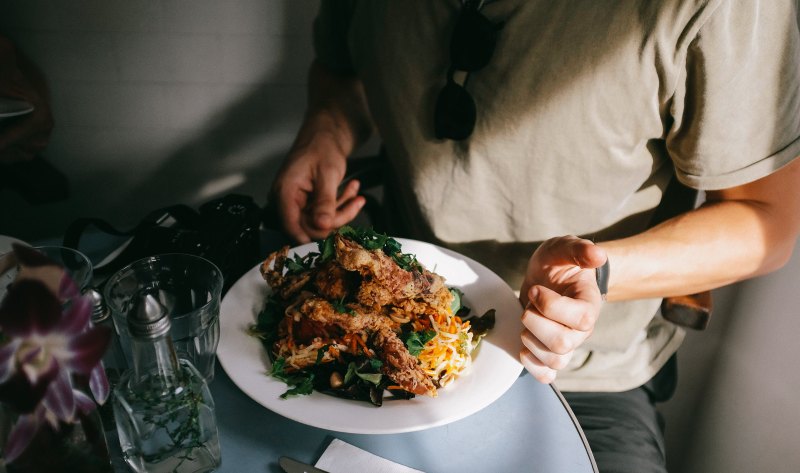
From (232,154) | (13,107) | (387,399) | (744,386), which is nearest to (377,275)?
(387,399)

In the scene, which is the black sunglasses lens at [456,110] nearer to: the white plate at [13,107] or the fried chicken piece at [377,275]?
the fried chicken piece at [377,275]

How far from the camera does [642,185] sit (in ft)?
4.43

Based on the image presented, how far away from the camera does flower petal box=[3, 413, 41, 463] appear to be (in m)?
0.59

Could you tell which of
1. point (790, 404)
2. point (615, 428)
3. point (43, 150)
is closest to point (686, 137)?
point (615, 428)

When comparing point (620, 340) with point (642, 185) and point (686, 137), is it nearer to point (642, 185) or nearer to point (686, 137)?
point (642, 185)

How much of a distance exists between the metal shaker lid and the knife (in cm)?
31

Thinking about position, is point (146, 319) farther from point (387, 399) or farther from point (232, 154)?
point (232, 154)

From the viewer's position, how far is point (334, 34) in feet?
5.30

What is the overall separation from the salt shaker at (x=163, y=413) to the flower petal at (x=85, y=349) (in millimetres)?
119

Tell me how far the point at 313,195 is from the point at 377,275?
1.80ft

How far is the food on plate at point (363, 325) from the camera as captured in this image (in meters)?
0.92

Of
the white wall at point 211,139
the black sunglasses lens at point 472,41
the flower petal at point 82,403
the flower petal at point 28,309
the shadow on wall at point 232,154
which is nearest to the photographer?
the flower petal at point 28,309

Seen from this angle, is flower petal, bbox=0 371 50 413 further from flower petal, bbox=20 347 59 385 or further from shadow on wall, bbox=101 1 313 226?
shadow on wall, bbox=101 1 313 226

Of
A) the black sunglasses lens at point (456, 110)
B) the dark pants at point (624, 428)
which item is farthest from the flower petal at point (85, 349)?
the dark pants at point (624, 428)
